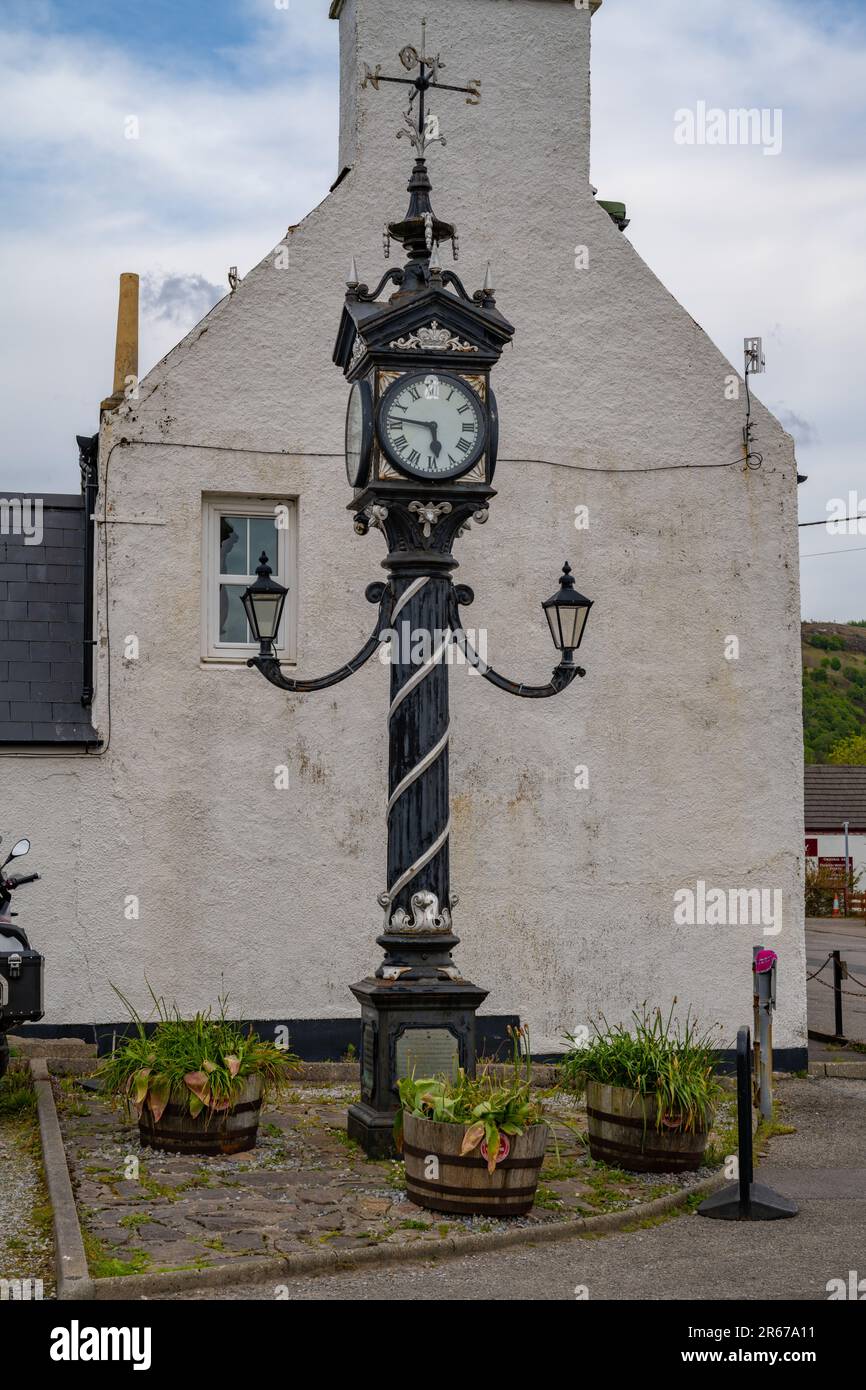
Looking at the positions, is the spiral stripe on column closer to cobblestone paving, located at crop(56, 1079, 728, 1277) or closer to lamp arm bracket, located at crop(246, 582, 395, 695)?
lamp arm bracket, located at crop(246, 582, 395, 695)

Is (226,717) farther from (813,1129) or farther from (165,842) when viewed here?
(813,1129)

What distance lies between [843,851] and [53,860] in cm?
4398

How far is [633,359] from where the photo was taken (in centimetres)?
1321

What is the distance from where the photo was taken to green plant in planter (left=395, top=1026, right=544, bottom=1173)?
7.50m

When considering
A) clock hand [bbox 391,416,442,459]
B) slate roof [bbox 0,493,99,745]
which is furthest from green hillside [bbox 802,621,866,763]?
clock hand [bbox 391,416,442,459]

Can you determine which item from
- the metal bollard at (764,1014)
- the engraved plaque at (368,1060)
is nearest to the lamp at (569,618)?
the metal bollard at (764,1014)

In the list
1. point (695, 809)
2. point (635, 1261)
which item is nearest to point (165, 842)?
point (695, 809)

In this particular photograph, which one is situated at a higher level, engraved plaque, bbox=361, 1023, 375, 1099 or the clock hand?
the clock hand

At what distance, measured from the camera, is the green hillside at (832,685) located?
90.2 metres

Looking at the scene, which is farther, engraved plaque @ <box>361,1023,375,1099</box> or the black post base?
engraved plaque @ <box>361,1023,375,1099</box>

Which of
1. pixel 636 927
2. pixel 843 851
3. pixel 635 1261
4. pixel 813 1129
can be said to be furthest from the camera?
pixel 843 851

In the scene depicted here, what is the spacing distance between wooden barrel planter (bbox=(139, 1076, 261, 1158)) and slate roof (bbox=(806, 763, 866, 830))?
46.1 m

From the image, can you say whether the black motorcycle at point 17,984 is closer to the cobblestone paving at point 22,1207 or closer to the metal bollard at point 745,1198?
the cobblestone paving at point 22,1207

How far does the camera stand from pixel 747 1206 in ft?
26.2
